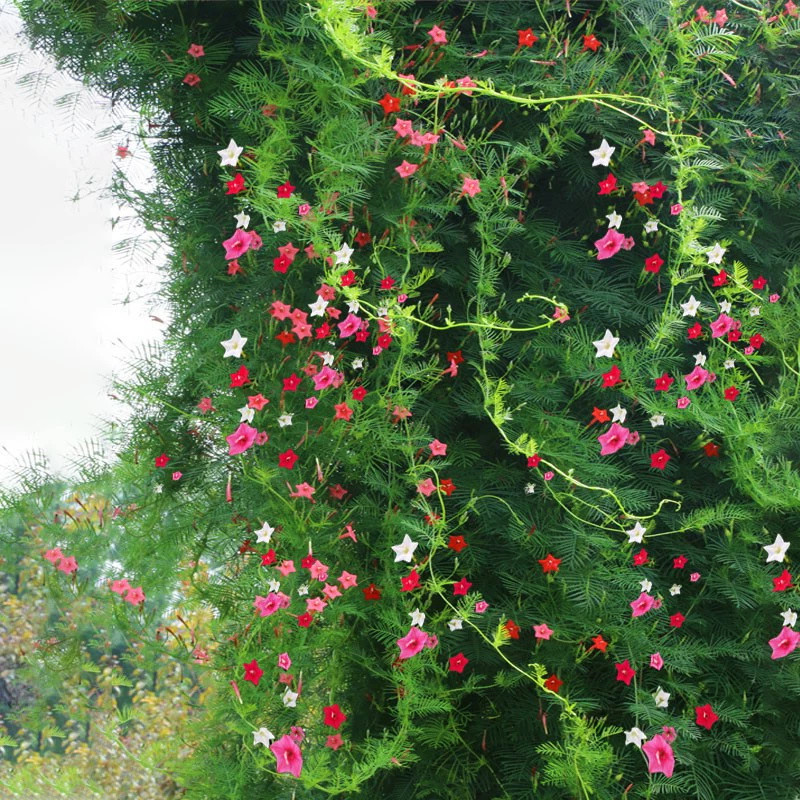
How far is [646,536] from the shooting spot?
2066 millimetres

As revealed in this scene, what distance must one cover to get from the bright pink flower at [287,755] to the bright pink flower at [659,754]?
2.37ft

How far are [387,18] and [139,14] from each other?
0.57 m

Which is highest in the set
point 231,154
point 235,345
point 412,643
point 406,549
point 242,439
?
point 231,154

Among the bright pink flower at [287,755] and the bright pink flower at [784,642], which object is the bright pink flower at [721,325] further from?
the bright pink flower at [287,755]

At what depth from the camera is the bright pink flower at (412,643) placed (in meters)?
1.82

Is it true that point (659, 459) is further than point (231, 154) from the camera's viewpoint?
Yes

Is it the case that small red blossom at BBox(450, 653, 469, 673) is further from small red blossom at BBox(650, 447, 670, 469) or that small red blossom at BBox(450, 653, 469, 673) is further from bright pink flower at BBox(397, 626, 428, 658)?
small red blossom at BBox(650, 447, 670, 469)

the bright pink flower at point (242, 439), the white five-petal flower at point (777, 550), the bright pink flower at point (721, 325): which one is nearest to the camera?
the bright pink flower at point (242, 439)

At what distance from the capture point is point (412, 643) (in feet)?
5.97

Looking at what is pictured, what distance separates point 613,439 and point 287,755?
93cm

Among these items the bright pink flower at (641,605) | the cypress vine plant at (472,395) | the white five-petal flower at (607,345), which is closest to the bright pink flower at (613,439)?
the cypress vine plant at (472,395)

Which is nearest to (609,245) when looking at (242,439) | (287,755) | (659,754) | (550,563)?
(550,563)

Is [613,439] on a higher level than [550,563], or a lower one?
higher

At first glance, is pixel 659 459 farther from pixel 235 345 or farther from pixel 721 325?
pixel 235 345
